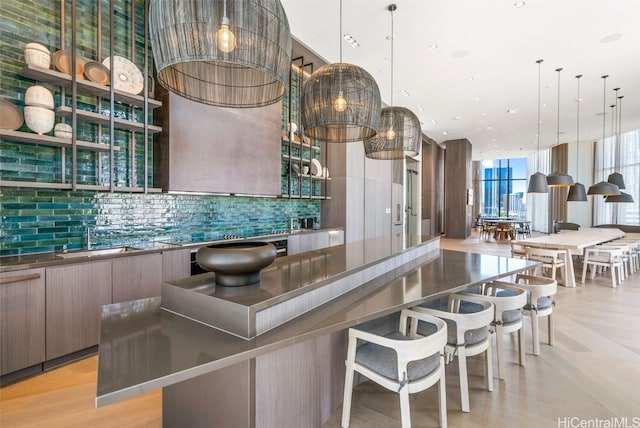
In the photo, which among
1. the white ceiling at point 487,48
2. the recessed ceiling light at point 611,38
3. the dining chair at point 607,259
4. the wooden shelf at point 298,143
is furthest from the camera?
the dining chair at point 607,259

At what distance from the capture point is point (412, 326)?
2174mm

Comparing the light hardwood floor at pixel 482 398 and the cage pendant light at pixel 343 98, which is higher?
the cage pendant light at pixel 343 98

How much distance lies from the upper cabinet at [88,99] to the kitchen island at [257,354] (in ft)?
7.03

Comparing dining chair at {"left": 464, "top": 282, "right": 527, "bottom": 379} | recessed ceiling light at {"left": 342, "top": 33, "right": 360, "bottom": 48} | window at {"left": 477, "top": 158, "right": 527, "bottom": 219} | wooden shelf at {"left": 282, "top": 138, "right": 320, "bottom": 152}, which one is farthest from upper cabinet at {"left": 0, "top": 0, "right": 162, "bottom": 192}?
window at {"left": 477, "top": 158, "right": 527, "bottom": 219}

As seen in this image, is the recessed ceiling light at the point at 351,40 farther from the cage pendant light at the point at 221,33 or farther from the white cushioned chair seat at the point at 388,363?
the white cushioned chair seat at the point at 388,363

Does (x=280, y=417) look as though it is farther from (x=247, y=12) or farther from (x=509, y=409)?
(x=247, y=12)

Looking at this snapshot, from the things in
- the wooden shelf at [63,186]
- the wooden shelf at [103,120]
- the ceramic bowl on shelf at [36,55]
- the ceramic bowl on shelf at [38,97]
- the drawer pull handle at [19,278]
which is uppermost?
the ceramic bowl on shelf at [36,55]

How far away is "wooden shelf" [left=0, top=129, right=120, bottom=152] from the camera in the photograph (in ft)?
8.02

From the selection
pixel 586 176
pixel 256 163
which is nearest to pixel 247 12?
pixel 256 163

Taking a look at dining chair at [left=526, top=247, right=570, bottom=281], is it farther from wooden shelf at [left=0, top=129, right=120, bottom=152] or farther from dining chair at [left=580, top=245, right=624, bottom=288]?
wooden shelf at [left=0, top=129, right=120, bottom=152]

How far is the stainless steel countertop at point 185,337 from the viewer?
3.11 ft

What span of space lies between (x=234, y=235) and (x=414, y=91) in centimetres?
517

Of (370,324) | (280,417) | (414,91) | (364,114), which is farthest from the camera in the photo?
(414,91)

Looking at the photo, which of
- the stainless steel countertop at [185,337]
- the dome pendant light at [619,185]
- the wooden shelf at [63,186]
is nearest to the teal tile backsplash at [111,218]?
the wooden shelf at [63,186]
